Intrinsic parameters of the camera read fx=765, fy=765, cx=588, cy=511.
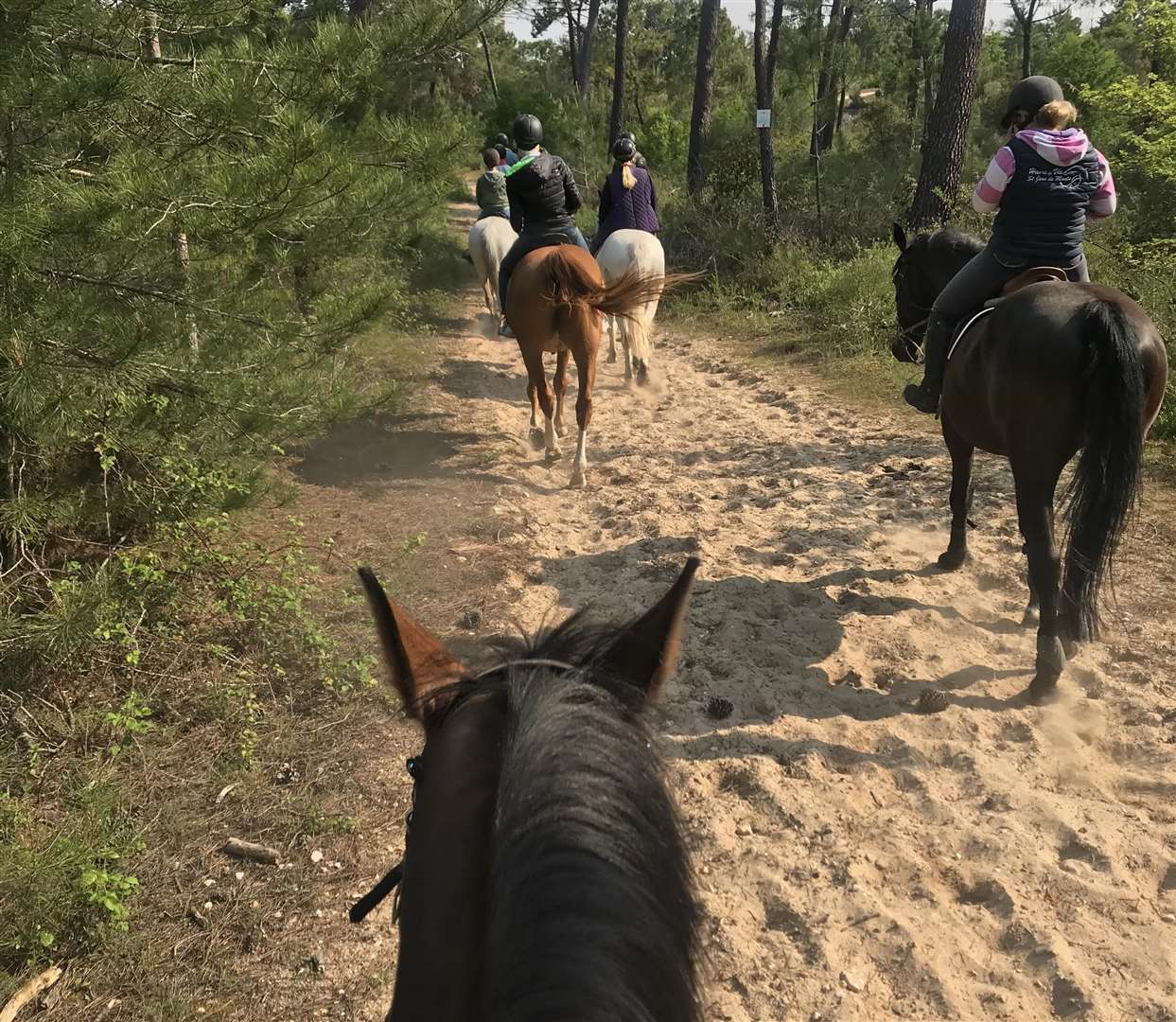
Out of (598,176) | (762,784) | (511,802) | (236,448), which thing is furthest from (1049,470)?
(598,176)

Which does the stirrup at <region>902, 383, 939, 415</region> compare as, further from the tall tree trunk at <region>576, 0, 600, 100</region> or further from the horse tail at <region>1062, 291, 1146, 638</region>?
the tall tree trunk at <region>576, 0, 600, 100</region>

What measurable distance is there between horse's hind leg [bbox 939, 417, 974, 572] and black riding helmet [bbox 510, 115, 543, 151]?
4373 millimetres

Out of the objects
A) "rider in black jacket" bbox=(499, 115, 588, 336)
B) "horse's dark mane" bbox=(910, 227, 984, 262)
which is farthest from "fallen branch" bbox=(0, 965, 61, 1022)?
"horse's dark mane" bbox=(910, 227, 984, 262)

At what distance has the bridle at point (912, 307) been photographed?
5.93 metres

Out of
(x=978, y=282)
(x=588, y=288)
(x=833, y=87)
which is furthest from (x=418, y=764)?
(x=833, y=87)

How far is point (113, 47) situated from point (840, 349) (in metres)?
8.12

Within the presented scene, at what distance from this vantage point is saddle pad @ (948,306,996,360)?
433 centimetres

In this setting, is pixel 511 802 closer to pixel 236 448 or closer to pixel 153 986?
pixel 153 986

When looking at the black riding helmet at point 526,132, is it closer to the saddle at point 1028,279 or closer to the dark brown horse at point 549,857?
the saddle at point 1028,279

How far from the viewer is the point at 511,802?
1049 millimetres

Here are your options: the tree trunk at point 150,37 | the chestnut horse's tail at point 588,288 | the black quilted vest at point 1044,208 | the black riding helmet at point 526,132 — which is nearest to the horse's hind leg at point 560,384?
the chestnut horse's tail at point 588,288

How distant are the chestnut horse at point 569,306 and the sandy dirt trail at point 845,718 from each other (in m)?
0.78

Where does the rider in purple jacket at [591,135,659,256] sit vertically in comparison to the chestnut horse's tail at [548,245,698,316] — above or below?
above

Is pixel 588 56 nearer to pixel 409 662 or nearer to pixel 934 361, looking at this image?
pixel 934 361
